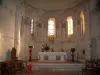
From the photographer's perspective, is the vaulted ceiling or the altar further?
the vaulted ceiling

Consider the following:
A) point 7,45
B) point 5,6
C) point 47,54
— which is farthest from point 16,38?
point 47,54

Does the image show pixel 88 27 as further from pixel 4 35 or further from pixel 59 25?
pixel 4 35

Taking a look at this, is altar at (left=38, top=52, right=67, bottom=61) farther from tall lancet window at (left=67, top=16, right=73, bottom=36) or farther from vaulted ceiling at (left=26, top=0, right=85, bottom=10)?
vaulted ceiling at (left=26, top=0, right=85, bottom=10)

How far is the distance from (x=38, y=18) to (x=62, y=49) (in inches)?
199

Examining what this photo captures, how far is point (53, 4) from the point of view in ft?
59.9

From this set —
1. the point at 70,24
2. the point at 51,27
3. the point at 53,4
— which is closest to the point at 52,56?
the point at 51,27

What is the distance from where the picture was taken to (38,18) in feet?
65.4

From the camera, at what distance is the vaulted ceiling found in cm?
1713

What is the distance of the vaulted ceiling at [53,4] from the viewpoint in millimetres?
17133

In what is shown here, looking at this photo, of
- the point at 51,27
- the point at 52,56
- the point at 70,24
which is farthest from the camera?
the point at 51,27

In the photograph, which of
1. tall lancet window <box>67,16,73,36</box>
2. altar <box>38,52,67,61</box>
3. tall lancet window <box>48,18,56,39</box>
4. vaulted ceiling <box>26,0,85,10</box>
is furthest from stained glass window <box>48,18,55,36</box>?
altar <box>38,52,67,61</box>

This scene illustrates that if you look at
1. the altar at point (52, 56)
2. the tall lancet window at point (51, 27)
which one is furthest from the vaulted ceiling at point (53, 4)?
the altar at point (52, 56)

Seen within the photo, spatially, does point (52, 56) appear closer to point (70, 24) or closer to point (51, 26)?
point (51, 26)

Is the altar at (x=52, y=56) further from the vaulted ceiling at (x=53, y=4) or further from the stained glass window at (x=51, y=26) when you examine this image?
the vaulted ceiling at (x=53, y=4)
